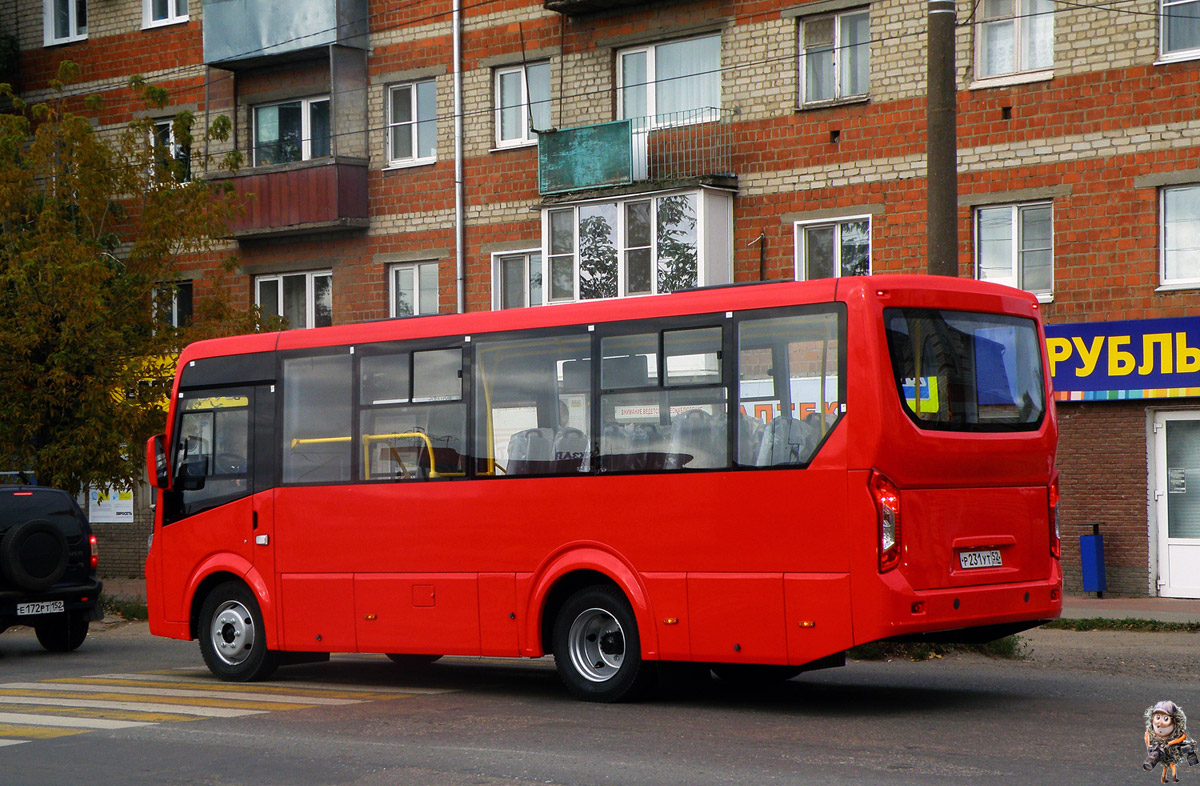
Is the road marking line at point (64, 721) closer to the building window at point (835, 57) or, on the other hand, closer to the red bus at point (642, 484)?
the red bus at point (642, 484)

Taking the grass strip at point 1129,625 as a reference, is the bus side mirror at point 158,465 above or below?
above

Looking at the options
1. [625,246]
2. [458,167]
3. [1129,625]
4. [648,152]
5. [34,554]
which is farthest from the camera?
[458,167]

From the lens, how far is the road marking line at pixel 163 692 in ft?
38.6

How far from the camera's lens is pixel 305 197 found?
2897 centimetres

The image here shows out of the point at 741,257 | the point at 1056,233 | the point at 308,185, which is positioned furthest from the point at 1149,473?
the point at 308,185

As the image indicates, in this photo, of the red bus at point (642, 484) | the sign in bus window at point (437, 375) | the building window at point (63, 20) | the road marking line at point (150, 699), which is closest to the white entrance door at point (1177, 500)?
the red bus at point (642, 484)

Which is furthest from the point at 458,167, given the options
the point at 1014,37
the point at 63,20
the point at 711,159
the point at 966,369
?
the point at 966,369

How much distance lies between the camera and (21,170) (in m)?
22.9

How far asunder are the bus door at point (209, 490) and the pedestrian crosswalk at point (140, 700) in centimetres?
96

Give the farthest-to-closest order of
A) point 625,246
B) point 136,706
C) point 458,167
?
point 458,167 < point 625,246 < point 136,706

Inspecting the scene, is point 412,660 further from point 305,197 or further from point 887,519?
point 305,197

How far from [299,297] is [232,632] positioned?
→ 17524 millimetres

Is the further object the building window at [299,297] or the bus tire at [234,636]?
the building window at [299,297]

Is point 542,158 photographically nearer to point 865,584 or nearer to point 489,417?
point 489,417
